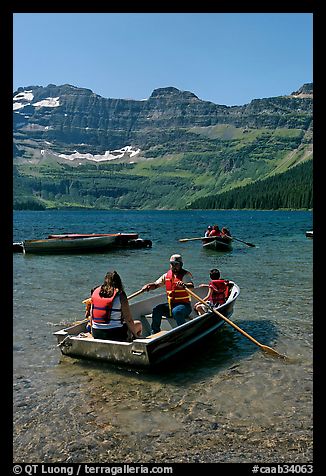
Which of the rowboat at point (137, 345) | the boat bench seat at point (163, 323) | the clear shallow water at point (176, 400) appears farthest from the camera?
the boat bench seat at point (163, 323)

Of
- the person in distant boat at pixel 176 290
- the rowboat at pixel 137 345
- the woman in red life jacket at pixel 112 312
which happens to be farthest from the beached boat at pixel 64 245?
the woman in red life jacket at pixel 112 312

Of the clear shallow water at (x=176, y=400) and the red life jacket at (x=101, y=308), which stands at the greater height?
the red life jacket at (x=101, y=308)

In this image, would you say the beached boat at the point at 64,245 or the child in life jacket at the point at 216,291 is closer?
the child in life jacket at the point at 216,291

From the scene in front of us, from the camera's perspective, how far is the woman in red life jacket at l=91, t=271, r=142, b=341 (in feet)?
A: 37.1

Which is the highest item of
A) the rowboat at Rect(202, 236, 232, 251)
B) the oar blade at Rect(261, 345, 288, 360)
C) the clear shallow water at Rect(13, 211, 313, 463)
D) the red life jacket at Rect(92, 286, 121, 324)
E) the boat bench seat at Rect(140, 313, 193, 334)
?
the red life jacket at Rect(92, 286, 121, 324)

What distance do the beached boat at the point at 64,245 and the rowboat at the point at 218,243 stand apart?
10.6 metres

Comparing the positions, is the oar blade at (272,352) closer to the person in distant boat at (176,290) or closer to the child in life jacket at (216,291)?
the person in distant boat at (176,290)

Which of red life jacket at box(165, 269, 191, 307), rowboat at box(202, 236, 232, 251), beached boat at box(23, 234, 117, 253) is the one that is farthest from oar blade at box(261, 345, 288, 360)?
rowboat at box(202, 236, 232, 251)

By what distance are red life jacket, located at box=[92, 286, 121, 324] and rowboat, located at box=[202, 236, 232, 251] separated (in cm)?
3702

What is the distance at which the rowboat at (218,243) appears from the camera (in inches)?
1891

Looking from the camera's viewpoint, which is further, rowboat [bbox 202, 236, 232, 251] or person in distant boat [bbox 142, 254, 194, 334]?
rowboat [bbox 202, 236, 232, 251]

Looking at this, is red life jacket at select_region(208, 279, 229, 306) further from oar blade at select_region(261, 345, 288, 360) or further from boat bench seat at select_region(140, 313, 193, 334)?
oar blade at select_region(261, 345, 288, 360)
